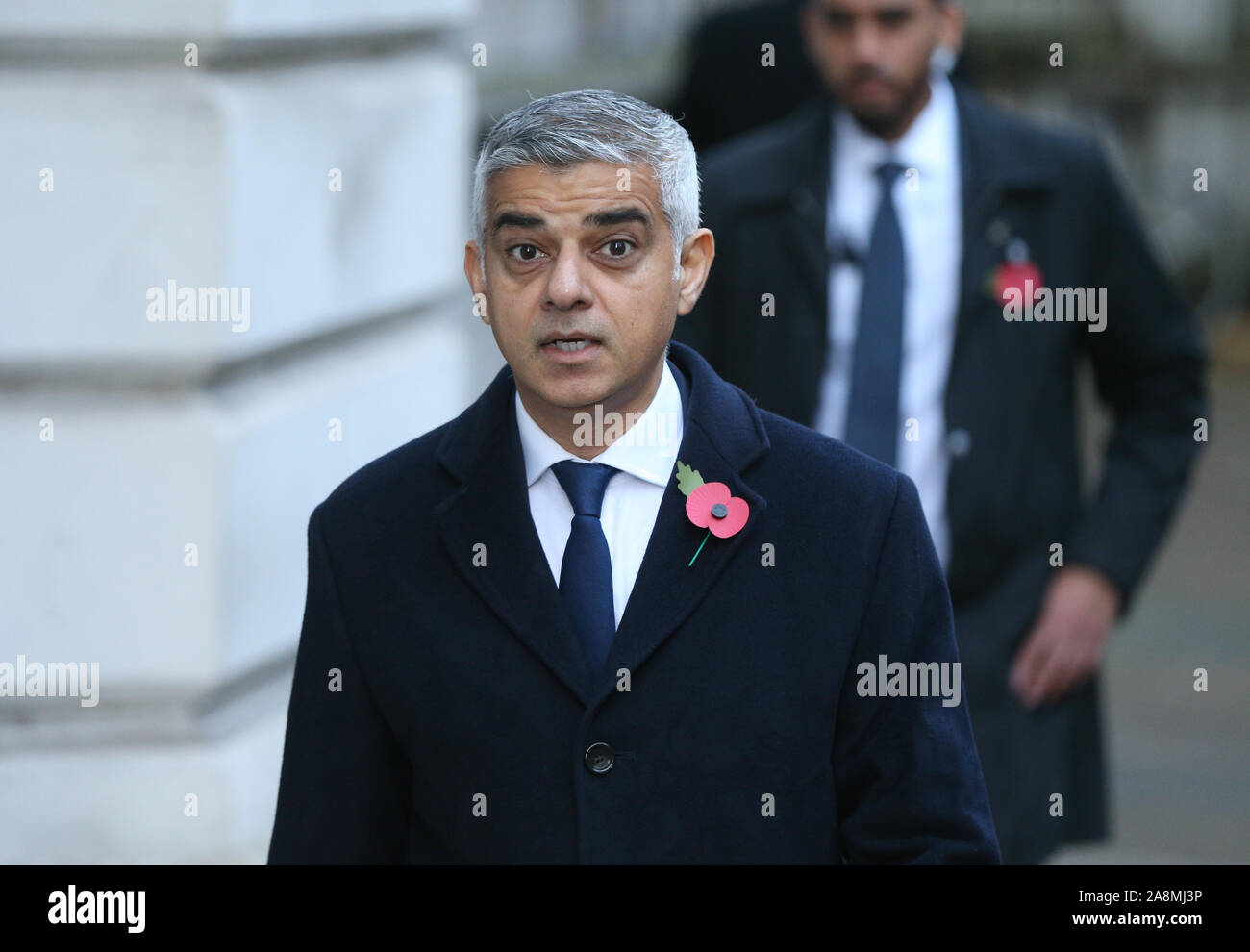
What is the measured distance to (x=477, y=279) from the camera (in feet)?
8.84

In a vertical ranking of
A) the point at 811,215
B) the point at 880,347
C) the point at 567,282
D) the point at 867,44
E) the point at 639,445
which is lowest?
the point at 639,445

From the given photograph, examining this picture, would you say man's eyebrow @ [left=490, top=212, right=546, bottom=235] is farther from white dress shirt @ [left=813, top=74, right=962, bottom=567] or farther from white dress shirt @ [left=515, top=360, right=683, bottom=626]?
white dress shirt @ [left=813, top=74, right=962, bottom=567]

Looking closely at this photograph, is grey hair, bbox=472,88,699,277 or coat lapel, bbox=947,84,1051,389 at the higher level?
coat lapel, bbox=947,84,1051,389

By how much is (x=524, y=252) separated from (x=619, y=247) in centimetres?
11

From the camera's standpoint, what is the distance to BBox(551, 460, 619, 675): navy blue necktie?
8.71 ft

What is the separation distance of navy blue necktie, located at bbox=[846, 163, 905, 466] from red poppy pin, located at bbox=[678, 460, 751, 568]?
1.88 meters

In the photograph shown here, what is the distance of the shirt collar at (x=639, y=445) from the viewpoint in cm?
269

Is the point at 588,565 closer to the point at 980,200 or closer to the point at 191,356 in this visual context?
the point at 191,356

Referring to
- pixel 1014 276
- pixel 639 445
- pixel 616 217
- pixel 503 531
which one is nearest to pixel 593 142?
pixel 616 217

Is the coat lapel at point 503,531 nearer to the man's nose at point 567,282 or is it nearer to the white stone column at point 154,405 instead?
the man's nose at point 567,282

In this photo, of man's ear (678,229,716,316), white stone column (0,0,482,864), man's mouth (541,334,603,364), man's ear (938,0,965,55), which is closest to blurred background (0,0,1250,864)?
white stone column (0,0,482,864)

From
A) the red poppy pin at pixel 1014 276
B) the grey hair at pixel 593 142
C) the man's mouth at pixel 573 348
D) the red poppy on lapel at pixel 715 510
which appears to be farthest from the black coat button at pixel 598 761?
the red poppy pin at pixel 1014 276

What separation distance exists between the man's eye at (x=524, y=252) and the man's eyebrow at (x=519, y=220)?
3 centimetres

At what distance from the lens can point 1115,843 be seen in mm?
6797
